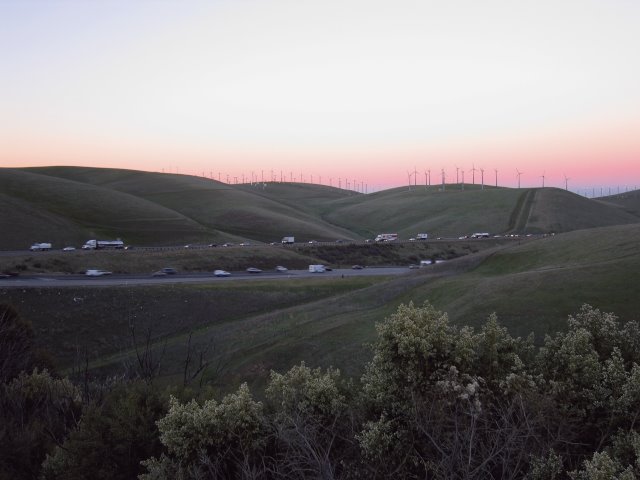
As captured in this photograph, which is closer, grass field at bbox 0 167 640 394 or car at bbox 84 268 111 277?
grass field at bbox 0 167 640 394

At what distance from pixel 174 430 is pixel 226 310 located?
4313cm

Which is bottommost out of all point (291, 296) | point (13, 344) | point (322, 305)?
point (291, 296)

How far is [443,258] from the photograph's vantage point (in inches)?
4493

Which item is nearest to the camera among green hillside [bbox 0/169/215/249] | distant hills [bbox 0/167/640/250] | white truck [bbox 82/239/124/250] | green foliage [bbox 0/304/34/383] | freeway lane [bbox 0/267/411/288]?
green foliage [bbox 0/304/34/383]

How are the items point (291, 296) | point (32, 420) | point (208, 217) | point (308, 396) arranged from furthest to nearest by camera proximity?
point (208, 217)
point (291, 296)
point (32, 420)
point (308, 396)

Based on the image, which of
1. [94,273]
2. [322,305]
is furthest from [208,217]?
[322,305]

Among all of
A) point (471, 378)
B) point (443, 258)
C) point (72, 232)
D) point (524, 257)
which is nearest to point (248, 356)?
point (471, 378)

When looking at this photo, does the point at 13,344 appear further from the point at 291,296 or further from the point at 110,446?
the point at 291,296

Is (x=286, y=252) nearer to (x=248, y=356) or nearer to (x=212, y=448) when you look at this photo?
(x=248, y=356)

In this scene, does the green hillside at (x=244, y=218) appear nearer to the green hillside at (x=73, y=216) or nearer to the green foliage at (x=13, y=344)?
the green hillside at (x=73, y=216)

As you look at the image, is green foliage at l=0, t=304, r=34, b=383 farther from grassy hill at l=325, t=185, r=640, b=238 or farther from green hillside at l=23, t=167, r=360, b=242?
grassy hill at l=325, t=185, r=640, b=238

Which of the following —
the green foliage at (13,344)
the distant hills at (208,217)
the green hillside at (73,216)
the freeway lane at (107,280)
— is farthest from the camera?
the distant hills at (208,217)

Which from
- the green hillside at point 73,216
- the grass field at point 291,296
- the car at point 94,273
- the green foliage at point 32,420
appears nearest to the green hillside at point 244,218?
the green hillside at point 73,216

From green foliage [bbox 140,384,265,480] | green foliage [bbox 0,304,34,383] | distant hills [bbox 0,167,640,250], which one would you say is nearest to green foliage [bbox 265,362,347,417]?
green foliage [bbox 140,384,265,480]
